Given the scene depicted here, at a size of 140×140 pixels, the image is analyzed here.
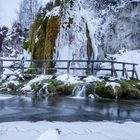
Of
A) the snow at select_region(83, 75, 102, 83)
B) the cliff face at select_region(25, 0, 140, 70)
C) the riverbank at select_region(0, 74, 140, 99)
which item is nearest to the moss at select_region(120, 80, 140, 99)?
the riverbank at select_region(0, 74, 140, 99)

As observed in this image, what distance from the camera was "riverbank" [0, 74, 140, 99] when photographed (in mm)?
15938

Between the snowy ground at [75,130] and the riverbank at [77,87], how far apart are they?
283 inches

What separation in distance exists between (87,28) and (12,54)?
25.3 m

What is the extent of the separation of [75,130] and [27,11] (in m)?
58.6

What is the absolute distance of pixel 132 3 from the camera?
30.1m

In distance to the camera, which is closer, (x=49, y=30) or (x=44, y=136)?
(x=44, y=136)

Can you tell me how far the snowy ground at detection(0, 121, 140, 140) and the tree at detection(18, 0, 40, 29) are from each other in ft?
177

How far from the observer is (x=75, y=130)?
7.42 metres

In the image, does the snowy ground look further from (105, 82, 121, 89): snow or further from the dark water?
(105, 82, 121, 89): snow

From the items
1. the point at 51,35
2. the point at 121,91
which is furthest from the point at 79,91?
the point at 51,35

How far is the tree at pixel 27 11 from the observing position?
62256 millimetres

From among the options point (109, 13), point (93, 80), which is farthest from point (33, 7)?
point (93, 80)

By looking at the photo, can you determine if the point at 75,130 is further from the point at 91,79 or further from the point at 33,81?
the point at 33,81

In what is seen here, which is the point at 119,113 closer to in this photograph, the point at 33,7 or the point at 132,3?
the point at 132,3
